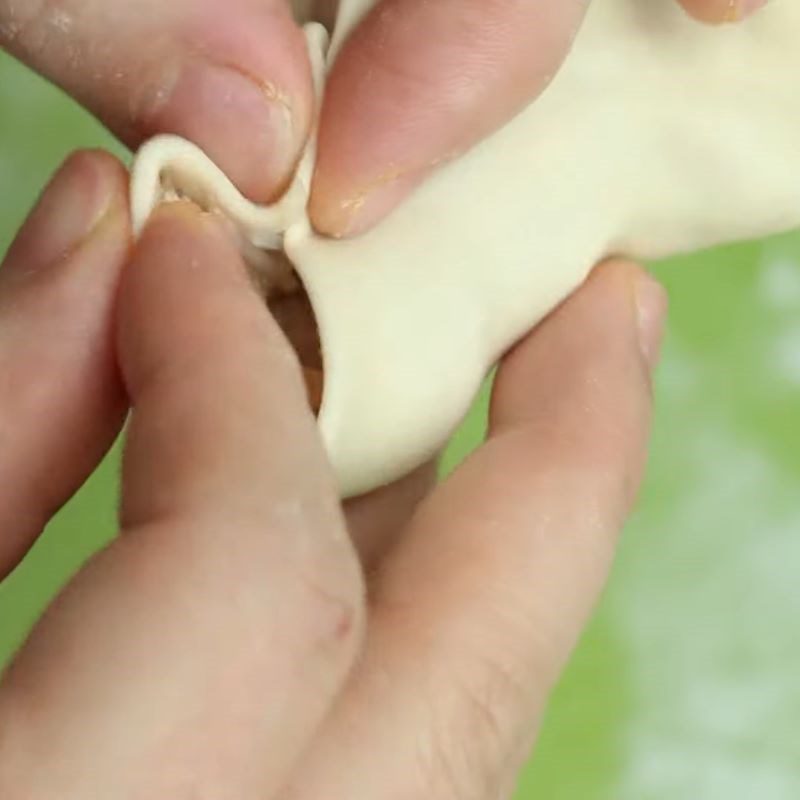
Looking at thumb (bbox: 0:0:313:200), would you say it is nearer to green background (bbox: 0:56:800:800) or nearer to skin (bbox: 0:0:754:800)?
skin (bbox: 0:0:754:800)

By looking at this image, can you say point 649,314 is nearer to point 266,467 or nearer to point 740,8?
point 740,8

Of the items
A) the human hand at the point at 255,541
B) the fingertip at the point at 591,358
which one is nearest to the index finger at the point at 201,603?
the human hand at the point at 255,541

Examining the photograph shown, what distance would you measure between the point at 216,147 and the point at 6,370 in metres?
0.09

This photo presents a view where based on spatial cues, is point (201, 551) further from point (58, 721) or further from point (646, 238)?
point (646, 238)

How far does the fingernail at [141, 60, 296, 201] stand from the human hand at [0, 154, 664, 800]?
0.03 m

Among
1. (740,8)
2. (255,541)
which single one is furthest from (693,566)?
(255,541)

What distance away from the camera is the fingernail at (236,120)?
1.52ft

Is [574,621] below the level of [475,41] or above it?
below

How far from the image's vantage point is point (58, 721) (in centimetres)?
33

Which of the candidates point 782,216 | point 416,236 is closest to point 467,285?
point 416,236

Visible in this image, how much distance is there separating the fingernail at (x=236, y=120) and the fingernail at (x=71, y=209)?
3 cm

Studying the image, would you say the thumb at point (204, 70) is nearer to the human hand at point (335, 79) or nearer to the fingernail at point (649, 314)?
the human hand at point (335, 79)

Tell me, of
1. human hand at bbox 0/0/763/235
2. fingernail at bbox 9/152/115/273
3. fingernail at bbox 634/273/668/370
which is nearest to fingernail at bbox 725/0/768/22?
human hand at bbox 0/0/763/235

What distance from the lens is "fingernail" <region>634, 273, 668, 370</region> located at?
55 cm
